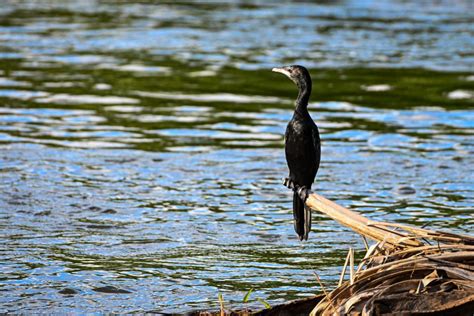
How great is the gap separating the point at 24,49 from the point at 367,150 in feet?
27.1

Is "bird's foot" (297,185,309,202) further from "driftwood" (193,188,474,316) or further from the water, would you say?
the water

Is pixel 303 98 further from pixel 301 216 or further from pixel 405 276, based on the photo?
pixel 405 276

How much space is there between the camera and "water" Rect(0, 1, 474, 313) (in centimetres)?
758

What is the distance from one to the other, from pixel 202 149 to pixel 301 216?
5.86 meters

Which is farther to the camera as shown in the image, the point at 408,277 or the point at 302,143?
the point at 302,143

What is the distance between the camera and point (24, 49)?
18141mm

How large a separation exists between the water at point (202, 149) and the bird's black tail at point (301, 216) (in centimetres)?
95

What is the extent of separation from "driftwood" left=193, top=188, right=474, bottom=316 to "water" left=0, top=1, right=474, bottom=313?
1567 mm

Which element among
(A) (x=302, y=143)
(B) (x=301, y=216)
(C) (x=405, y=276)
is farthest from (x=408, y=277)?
(A) (x=302, y=143)

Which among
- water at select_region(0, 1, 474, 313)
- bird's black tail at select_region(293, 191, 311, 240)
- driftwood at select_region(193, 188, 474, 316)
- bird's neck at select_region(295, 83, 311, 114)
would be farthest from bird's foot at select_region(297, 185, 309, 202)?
water at select_region(0, 1, 474, 313)

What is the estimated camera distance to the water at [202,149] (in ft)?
24.9

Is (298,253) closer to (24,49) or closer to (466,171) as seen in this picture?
(466,171)

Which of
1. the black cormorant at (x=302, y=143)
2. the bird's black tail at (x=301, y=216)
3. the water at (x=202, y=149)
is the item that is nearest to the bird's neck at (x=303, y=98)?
the black cormorant at (x=302, y=143)

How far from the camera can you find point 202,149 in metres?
11.7
